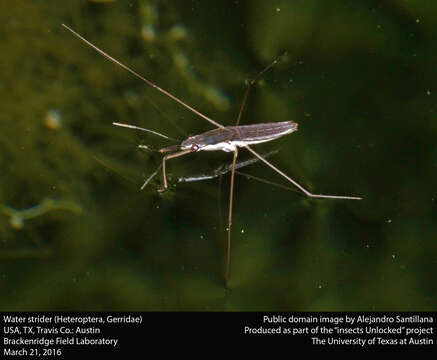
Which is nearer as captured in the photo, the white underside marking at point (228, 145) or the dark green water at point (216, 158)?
the dark green water at point (216, 158)

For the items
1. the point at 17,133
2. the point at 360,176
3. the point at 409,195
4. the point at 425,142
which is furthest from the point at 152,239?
the point at 425,142

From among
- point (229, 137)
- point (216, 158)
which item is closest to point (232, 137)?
point (229, 137)

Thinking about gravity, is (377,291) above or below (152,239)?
below

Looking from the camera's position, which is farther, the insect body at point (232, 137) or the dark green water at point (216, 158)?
the insect body at point (232, 137)

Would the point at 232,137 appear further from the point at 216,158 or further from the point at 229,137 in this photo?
the point at 216,158

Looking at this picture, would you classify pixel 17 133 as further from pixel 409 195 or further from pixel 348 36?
pixel 409 195

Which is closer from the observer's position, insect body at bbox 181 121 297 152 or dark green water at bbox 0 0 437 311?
dark green water at bbox 0 0 437 311

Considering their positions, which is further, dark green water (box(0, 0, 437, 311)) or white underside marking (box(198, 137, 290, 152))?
white underside marking (box(198, 137, 290, 152))

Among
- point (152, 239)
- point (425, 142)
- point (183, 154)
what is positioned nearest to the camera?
point (425, 142)
